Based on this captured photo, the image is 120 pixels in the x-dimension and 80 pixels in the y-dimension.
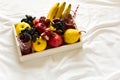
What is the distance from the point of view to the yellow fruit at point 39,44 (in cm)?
100

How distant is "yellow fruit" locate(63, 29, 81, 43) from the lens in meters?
1.04

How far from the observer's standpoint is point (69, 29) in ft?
3.47

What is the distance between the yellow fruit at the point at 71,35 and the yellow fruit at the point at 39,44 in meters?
0.11

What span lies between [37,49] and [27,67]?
0.09 m

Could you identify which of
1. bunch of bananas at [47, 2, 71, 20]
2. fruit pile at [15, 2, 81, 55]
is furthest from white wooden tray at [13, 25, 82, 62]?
bunch of bananas at [47, 2, 71, 20]

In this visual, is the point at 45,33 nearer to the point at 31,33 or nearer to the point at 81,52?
the point at 31,33

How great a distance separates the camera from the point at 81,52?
107cm

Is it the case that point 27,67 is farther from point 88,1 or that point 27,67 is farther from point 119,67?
point 88,1

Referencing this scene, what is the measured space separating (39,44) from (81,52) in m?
0.21

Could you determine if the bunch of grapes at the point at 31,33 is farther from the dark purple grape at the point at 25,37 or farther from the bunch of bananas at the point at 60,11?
the bunch of bananas at the point at 60,11

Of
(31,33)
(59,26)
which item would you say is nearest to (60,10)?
(59,26)

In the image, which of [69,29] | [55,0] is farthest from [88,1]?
[69,29]

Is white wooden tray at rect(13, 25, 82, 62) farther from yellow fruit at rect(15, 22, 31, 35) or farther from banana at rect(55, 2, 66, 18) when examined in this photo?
banana at rect(55, 2, 66, 18)

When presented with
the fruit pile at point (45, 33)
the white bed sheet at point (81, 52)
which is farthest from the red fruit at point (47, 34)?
the white bed sheet at point (81, 52)
